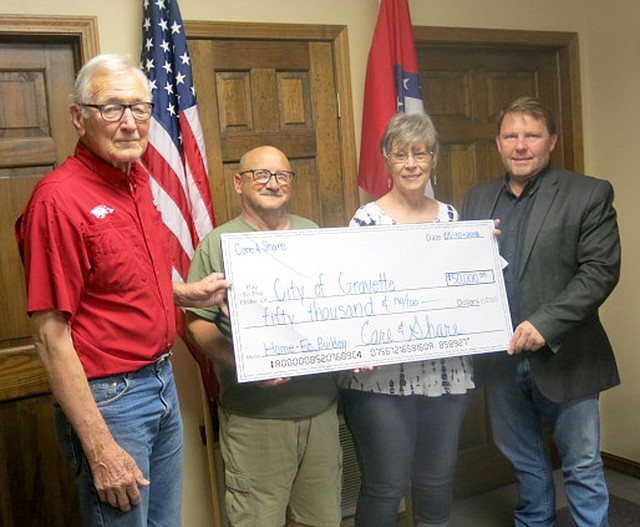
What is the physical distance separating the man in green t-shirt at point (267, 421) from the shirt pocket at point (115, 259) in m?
0.39

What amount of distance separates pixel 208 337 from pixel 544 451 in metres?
1.21

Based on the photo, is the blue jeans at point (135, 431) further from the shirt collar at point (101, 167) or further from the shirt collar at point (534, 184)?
the shirt collar at point (534, 184)

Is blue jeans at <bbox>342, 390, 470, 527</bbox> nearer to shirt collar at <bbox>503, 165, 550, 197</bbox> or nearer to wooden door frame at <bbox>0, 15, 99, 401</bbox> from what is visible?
shirt collar at <bbox>503, 165, 550, 197</bbox>

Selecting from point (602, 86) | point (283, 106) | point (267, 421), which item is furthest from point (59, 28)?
point (602, 86)

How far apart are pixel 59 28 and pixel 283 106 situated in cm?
80

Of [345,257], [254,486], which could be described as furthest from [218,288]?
[254,486]

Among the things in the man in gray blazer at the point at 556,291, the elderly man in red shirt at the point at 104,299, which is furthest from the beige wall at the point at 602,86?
the elderly man in red shirt at the point at 104,299

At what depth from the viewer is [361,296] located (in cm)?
180

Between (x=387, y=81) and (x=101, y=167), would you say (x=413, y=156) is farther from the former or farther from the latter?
(x=101, y=167)

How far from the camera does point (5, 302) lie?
7.02 feet

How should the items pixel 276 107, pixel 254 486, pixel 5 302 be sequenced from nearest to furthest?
pixel 254 486 → pixel 5 302 → pixel 276 107

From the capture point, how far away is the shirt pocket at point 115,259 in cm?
132

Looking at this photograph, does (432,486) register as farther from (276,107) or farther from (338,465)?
(276,107)

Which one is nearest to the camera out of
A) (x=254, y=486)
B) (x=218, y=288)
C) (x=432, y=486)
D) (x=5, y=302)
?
(x=218, y=288)
